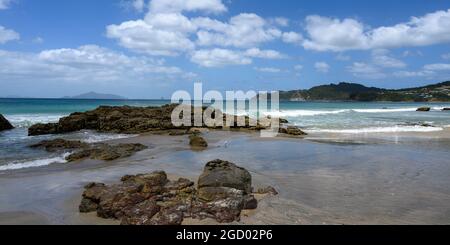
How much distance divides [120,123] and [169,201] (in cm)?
1978

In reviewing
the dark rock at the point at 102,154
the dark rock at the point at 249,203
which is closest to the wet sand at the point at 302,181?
the dark rock at the point at 249,203

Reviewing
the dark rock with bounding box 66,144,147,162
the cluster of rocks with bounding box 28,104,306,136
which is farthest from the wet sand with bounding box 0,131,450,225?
the cluster of rocks with bounding box 28,104,306,136

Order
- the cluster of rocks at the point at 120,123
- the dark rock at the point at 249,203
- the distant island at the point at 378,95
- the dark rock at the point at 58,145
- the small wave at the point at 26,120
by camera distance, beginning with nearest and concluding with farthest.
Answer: the dark rock at the point at 249,203, the dark rock at the point at 58,145, the cluster of rocks at the point at 120,123, the small wave at the point at 26,120, the distant island at the point at 378,95

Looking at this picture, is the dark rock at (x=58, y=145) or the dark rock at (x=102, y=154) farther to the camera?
the dark rock at (x=58, y=145)

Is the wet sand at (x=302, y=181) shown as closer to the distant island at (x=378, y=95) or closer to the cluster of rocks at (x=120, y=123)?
the cluster of rocks at (x=120, y=123)

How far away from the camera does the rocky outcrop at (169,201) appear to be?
735 centimetres

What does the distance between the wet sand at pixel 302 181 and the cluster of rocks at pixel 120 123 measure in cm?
812

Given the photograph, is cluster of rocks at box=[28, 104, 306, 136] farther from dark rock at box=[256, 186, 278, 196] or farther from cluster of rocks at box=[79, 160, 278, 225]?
cluster of rocks at box=[79, 160, 278, 225]

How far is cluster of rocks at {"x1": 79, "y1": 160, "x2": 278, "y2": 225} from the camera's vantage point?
7353mm

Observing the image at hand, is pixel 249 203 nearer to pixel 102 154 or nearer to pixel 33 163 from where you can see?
pixel 102 154

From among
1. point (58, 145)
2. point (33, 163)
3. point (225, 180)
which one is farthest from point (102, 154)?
point (225, 180)

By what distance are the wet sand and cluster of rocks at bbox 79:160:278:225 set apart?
247mm
